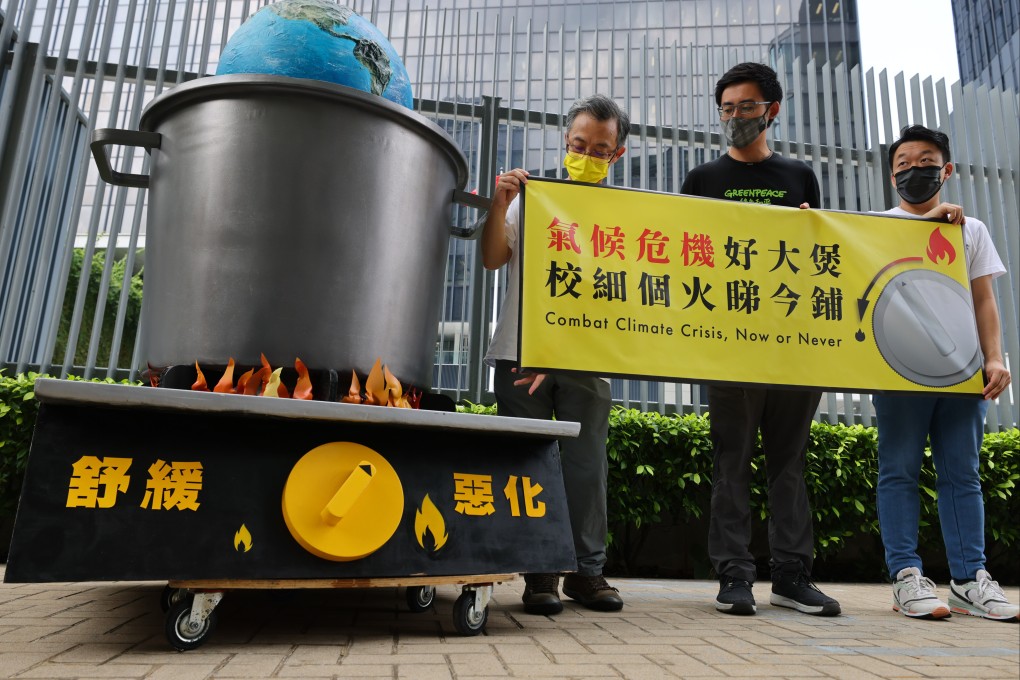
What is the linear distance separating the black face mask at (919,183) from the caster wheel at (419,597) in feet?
8.45

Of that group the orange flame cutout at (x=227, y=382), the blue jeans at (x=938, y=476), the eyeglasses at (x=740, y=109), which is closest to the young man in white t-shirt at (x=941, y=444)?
the blue jeans at (x=938, y=476)

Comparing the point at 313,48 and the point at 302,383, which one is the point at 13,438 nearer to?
the point at 302,383

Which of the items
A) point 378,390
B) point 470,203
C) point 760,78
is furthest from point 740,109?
point 378,390

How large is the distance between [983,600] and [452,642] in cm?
216

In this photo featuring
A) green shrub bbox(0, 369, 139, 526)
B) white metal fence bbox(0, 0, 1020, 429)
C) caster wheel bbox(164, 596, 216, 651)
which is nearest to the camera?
caster wheel bbox(164, 596, 216, 651)

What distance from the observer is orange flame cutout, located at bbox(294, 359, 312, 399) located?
1.85 metres

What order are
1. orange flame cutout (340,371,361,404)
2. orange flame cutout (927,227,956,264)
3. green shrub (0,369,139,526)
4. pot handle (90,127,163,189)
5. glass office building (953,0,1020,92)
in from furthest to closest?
glass office building (953,0,1020,92) < green shrub (0,369,139,526) < orange flame cutout (927,227,956,264) < pot handle (90,127,163,189) < orange flame cutout (340,371,361,404)

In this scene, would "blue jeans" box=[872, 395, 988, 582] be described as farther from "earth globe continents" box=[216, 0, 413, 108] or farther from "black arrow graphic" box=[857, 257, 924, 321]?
"earth globe continents" box=[216, 0, 413, 108]

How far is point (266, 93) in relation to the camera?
2064mm

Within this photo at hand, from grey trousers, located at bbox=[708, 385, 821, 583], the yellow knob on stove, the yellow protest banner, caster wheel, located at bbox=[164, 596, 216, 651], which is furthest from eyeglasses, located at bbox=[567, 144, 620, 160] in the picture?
caster wheel, located at bbox=[164, 596, 216, 651]

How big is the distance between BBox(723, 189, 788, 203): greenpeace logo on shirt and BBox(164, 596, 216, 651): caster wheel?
8.06 ft

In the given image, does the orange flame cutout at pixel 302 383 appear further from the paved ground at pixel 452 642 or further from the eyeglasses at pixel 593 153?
the eyeglasses at pixel 593 153

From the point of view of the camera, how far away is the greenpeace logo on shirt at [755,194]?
2936mm

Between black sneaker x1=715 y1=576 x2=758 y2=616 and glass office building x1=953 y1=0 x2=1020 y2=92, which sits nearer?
black sneaker x1=715 y1=576 x2=758 y2=616
